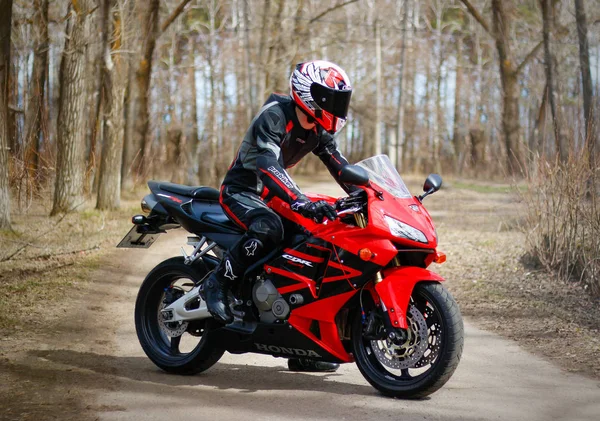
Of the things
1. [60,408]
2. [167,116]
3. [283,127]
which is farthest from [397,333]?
[167,116]

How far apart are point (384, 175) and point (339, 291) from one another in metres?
0.87

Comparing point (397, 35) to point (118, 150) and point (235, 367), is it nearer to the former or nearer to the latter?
point (118, 150)

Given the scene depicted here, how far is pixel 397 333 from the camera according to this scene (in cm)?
559

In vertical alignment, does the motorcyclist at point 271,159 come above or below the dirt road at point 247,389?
above

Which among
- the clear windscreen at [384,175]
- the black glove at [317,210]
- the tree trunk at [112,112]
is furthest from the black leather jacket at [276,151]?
the tree trunk at [112,112]

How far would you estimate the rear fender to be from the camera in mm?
5512

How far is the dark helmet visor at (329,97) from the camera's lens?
19.3ft

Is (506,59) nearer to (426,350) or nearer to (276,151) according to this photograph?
(276,151)

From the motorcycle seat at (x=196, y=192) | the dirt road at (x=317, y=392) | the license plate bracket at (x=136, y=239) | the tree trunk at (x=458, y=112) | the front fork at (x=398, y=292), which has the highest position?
the tree trunk at (x=458, y=112)

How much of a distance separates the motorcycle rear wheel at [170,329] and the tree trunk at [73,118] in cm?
1178

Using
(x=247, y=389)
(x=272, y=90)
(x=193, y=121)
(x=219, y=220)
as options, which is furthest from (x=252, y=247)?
(x=193, y=121)

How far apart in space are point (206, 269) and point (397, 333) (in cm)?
171

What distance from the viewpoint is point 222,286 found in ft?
20.2

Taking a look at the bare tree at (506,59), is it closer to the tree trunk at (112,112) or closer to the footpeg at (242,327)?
the tree trunk at (112,112)
